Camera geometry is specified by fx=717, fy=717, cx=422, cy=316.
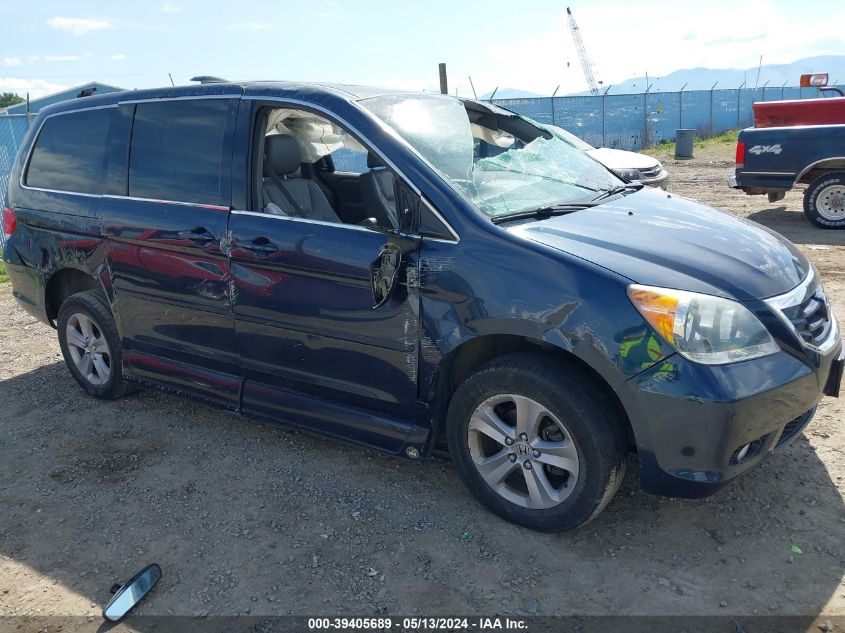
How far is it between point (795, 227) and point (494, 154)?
7923 mm

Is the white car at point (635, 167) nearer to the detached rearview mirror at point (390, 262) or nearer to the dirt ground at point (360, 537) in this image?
the dirt ground at point (360, 537)

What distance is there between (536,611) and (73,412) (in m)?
3.54

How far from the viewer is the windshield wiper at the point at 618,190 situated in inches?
150

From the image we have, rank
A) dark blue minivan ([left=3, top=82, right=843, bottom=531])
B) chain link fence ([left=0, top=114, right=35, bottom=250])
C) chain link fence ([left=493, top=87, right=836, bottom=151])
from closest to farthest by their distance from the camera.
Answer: dark blue minivan ([left=3, top=82, right=843, bottom=531]) → chain link fence ([left=0, top=114, right=35, bottom=250]) → chain link fence ([left=493, top=87, right=836, bottom=151])

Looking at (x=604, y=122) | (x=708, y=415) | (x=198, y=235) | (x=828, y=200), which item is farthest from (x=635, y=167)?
(x=604, y=122)

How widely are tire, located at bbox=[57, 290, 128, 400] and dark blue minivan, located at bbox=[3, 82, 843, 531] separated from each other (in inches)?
1.5

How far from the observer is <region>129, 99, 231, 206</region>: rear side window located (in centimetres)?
384

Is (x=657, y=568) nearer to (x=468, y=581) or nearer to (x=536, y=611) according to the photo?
(x=536, y=611)

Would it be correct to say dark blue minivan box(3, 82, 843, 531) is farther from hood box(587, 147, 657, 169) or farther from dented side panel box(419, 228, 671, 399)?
hood box(587, 147, 657, 169)

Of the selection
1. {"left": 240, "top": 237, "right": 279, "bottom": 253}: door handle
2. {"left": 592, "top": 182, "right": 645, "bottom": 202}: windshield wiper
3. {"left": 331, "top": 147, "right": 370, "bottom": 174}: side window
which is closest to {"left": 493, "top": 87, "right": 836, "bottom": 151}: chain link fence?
{"left": 331, "top": 147, "right": 370, "bottom": 174}: side window

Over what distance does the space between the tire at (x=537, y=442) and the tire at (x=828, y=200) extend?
27.5 ft

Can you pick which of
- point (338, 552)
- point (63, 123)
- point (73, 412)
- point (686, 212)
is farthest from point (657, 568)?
point (63, 123)

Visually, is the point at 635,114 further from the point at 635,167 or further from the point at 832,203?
the point at 832,203

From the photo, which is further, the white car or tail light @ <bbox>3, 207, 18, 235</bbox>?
the white car
